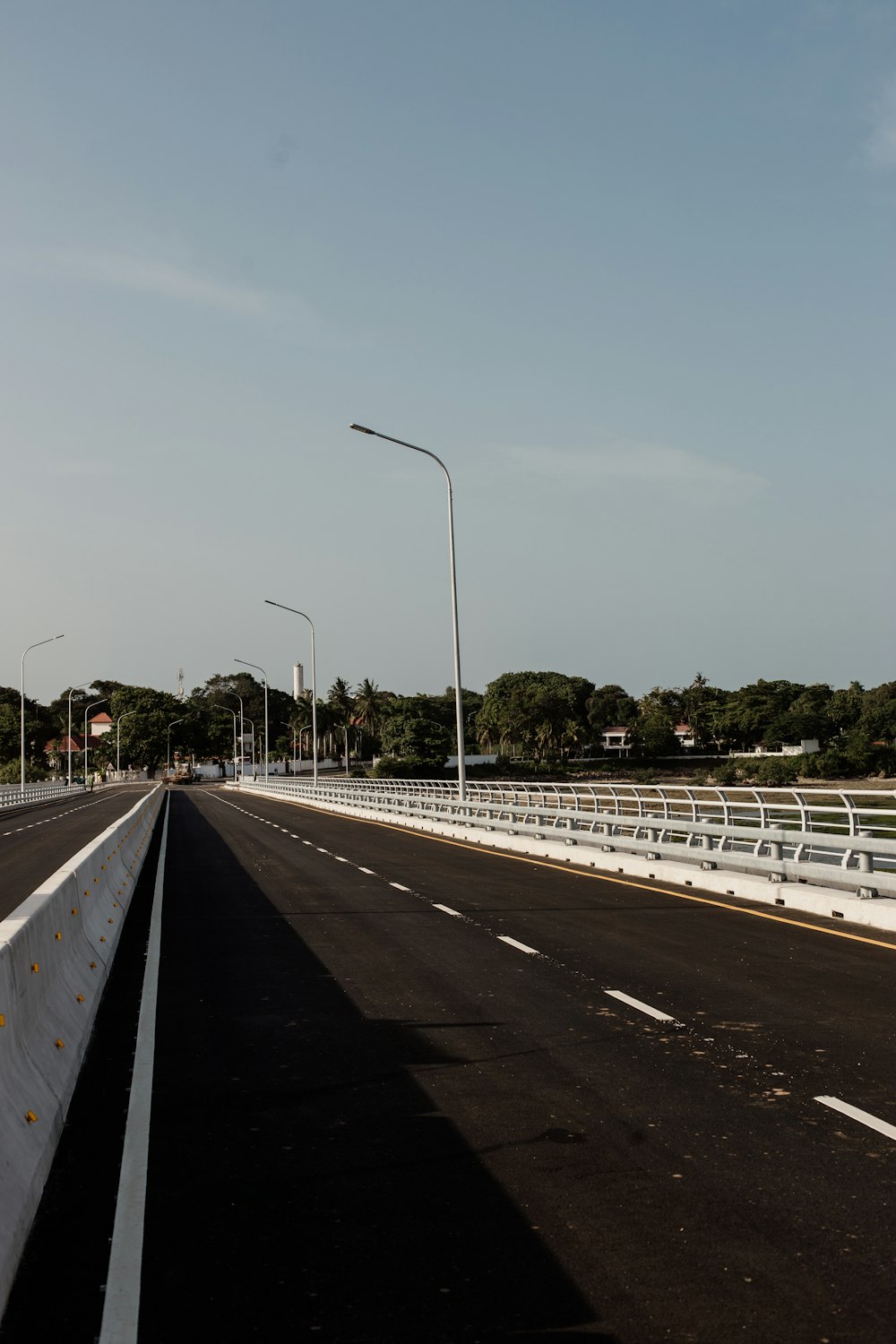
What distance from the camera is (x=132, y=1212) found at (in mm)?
6129

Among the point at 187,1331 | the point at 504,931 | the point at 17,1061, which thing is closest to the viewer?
the point at 187,1331

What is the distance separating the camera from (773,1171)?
21.2 ft

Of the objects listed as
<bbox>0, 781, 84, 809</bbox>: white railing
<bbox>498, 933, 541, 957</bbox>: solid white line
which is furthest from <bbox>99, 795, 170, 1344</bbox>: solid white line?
<bbox>0, 781, 84, 809</bbox>: white railing

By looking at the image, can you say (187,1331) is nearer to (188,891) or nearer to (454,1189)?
(454,1189)

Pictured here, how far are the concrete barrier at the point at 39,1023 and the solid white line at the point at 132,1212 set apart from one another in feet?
1.24

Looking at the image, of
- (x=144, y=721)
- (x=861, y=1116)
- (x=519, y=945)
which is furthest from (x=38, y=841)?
(x=144, y=721)

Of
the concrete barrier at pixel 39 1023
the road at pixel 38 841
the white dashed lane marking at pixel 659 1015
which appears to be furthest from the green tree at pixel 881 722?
the concrete barrier at pixel 39 1023

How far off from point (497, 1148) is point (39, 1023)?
9.63ft

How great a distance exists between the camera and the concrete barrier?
5.68 m

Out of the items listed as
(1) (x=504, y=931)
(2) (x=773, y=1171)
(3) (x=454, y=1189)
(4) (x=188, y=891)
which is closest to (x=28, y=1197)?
(3) (x=454, y=1189)

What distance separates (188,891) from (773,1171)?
699 inches

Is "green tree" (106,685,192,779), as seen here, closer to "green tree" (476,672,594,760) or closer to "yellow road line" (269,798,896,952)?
"green tree" (476,672,594,760)

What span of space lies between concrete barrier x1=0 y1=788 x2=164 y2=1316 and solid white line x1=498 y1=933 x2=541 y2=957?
439 cm

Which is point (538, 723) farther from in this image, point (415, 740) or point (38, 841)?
point (38, 841)
